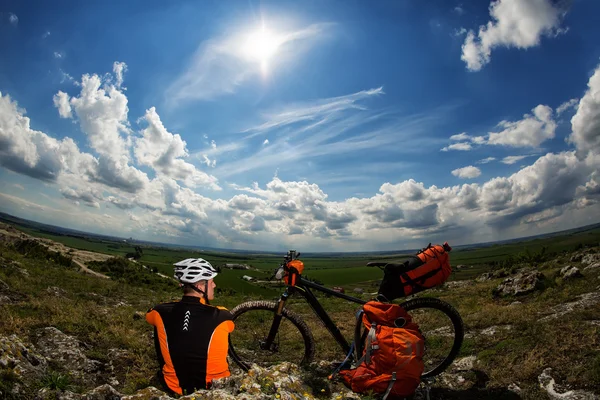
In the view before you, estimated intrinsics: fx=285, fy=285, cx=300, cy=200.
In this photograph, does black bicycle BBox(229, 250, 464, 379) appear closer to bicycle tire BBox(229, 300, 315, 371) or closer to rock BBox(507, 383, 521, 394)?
bicycle tire BBox(229, 300, 315, 371)

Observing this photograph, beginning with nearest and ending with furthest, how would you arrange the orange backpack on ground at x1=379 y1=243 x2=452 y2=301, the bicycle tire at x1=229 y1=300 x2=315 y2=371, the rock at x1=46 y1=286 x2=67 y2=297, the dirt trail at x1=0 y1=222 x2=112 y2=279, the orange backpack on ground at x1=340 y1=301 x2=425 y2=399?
the orange backpack on ground at x1=340 y1=301 x2=425 y2=399, the orange backpack on ground at x1=379 y1=243 x2=452 y2=301, the bicycle tire at x1=229 y1=300 x2=315 y2=371, the rock at x1=46 y1=286 x2=67 y2=297, the dirt trail at x1=0 y1=222 x2=112 y2=279

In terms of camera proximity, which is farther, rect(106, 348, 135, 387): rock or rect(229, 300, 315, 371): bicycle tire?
rect(229, 300, 315, 371): bicycle tire

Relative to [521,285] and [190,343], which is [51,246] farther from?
[521,285]

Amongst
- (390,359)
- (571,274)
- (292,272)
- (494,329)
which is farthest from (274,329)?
(571,274)

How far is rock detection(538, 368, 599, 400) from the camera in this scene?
4.09 metres

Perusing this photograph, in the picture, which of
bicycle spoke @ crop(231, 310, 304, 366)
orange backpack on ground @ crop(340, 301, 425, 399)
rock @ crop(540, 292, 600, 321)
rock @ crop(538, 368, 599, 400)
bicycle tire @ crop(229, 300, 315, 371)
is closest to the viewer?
Result: rock @ crop(538, 368, 599, 400)

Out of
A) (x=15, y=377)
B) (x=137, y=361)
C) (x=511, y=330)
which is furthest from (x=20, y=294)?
(x=511, y=330)

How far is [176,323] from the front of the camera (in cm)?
412

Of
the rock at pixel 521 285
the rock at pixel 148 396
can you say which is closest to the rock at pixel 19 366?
the rock at pixel 148 396

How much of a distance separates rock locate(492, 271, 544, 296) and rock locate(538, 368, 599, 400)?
9439 millimetres

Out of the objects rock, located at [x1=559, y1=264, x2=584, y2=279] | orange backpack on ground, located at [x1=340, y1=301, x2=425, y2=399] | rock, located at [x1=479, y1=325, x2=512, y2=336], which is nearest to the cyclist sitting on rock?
orange backpack on ground, located at [x1=340, y1=301, x2=425, y2=399]

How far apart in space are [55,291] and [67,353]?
30.6ft

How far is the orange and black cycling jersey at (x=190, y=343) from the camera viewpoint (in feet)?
13.0

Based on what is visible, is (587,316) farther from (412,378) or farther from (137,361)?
(137,361)
